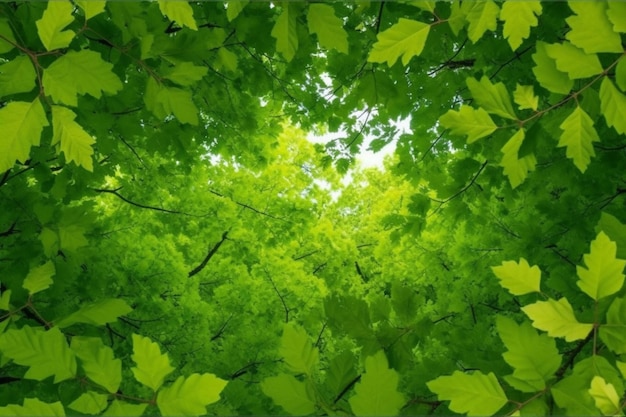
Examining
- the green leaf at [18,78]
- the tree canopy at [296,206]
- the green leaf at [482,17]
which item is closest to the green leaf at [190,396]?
the tree canopy at [296,206]

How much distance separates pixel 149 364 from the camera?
1055 mm

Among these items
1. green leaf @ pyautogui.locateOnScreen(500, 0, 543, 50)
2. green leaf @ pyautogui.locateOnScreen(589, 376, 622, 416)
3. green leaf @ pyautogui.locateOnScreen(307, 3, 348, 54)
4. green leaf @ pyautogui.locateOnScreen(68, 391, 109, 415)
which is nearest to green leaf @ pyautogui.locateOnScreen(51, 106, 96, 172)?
green leaf @ pyautogui.locateOnScreen(68, 391, 109, 415)

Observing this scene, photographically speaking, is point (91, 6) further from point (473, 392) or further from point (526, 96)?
point (473, 392)

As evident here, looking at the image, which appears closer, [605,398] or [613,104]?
[605,398]

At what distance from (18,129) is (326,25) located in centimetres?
92

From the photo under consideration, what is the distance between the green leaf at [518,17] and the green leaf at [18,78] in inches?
46.8

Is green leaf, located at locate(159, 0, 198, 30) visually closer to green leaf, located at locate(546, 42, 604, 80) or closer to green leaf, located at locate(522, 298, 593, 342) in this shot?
green leaf, located at locate(546, 42, 604, 80)

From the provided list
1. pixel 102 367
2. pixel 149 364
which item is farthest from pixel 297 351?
pixel 102 367

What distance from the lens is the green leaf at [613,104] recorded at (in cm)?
121

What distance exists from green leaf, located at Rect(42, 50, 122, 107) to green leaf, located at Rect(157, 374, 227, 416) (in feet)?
2.26

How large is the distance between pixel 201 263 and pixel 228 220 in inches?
62.0

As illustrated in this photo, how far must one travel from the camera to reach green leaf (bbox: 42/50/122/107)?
119 centimetres

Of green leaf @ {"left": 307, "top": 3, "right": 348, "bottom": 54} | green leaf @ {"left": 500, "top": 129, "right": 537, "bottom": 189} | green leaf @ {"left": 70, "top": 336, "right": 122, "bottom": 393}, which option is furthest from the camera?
green leaf @ {"left": 307, "top": 3, "right": 348, "bottom": 54}

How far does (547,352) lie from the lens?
1084 mm
